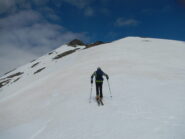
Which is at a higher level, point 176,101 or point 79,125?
point 176,101

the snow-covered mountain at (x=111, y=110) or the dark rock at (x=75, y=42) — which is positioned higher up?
the dark rock at (x=75, y=42)

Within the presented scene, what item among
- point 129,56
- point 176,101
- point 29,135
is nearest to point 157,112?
point 176,101

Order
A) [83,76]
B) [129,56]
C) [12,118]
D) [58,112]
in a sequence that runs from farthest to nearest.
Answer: [129,56]
[83,76]
[12,118]
[58,112]

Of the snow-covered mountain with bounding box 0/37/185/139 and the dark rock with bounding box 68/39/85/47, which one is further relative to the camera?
the dark rock with bounding box 68/39/85/47

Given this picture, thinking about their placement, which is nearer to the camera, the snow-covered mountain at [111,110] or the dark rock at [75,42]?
the snow-covered mountain at [111,110]

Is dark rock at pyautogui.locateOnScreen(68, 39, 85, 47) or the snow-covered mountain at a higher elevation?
dark rock at pyautogui.locateOnScreen(68, 39, 85, 47)

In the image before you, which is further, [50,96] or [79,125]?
[50,96]

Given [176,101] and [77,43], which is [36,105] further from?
[77,43]

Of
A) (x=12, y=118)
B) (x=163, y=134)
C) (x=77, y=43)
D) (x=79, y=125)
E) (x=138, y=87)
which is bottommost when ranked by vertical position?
(x=163, y=134)

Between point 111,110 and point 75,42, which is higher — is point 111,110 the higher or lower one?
the lower one

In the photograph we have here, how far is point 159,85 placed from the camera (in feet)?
48.5

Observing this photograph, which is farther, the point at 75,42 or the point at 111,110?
the point at 75,42

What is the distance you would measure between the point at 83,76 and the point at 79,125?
10462 mm

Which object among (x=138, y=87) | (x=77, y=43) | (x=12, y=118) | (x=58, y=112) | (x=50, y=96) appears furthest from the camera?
(x=77, y=43)
